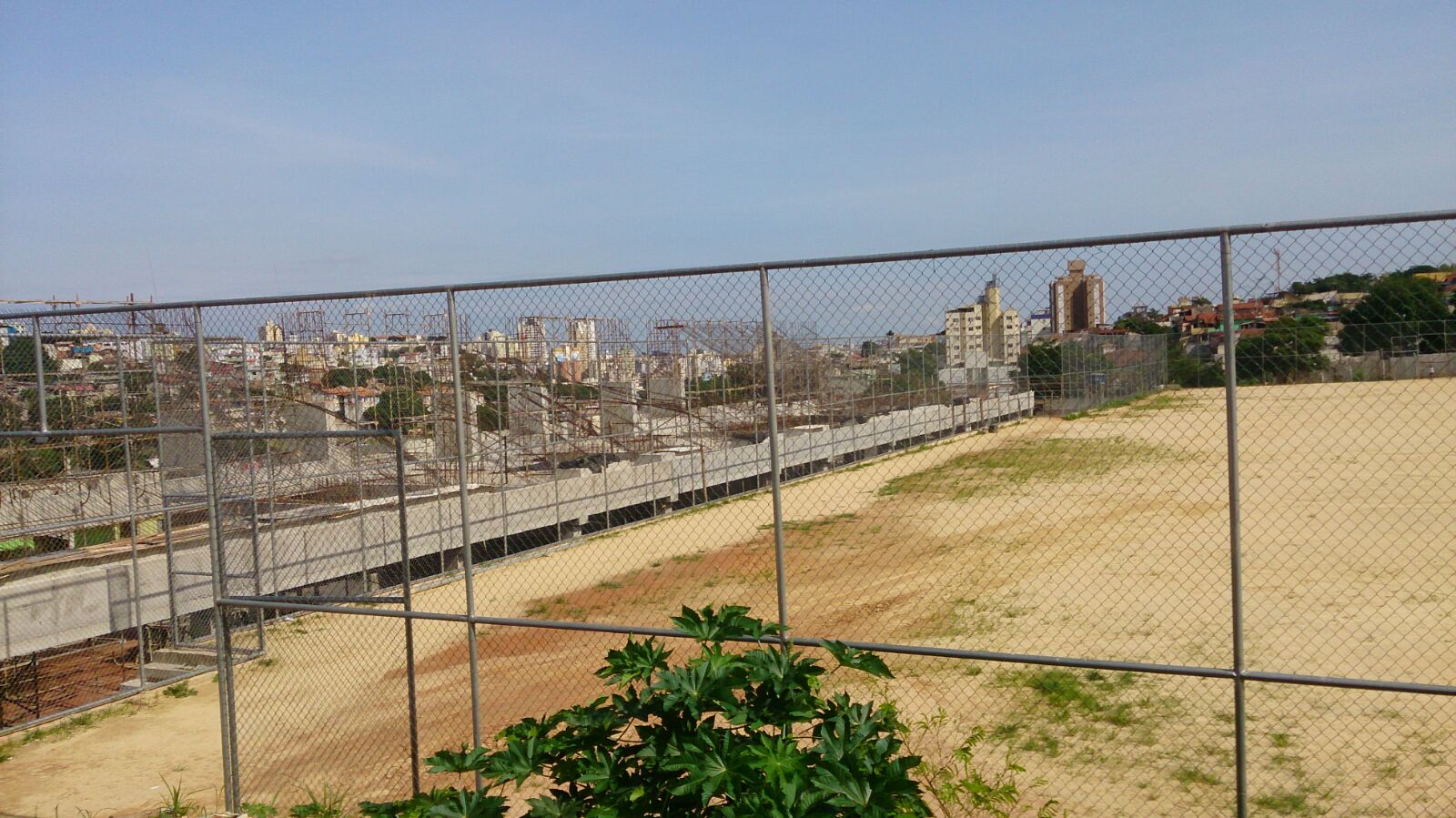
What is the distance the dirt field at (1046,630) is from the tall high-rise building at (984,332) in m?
0.57

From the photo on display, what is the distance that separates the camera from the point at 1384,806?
6082 millimetres

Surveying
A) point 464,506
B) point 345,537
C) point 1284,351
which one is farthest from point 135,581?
point 1284,351

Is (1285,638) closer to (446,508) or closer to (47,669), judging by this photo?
(446,508)

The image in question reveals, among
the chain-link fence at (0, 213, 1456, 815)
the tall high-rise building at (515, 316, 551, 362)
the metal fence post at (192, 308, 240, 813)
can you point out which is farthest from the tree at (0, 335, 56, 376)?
the metal fence post at (192, 308, 240, 813)

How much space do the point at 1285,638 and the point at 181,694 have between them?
10639 mm

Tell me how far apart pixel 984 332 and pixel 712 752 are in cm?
248

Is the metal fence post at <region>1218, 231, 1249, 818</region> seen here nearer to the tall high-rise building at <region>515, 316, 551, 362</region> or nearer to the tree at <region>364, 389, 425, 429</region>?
the tall high-rise building at <region>515, 316, 551, 362</region>

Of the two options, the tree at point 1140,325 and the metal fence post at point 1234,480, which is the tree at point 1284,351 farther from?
the tree at point 1140,325

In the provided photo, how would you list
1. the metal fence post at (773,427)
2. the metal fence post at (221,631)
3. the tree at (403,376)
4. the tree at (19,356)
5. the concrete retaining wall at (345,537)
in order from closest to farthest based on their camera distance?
the metal fence post at (773,427), the metal fence post at (221,631), the concrete retaining wall at (345,537), the tree at (403,376), the tree at (19,356)

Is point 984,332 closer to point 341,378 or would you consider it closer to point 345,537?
point 341,378

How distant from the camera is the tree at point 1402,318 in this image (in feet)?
14.1

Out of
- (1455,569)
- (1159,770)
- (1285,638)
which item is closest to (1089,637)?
(1285,638)

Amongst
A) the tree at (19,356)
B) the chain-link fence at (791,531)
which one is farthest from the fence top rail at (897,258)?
the tree at (19,356)

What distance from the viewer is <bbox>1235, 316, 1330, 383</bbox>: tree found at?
15.2 feet
